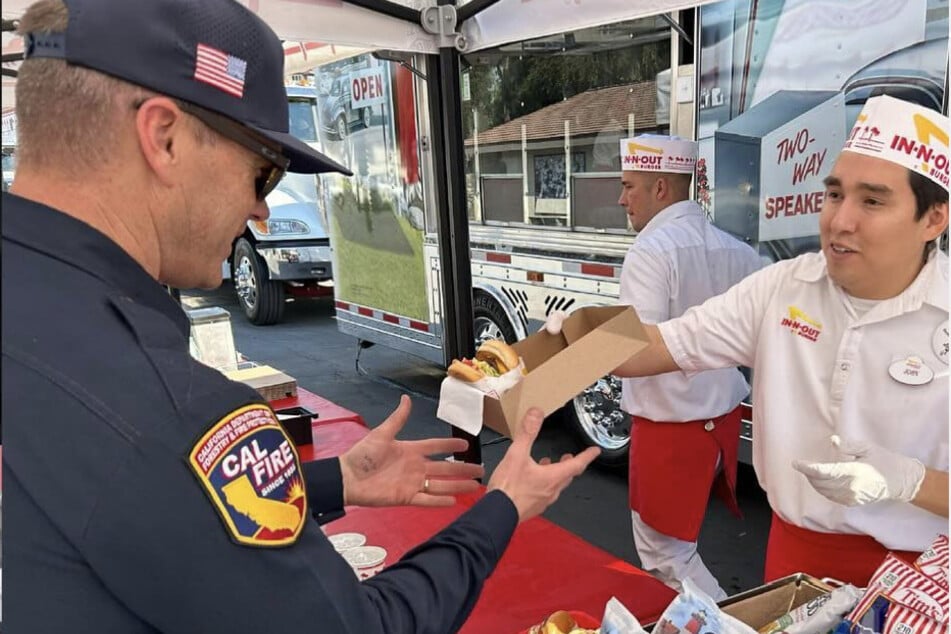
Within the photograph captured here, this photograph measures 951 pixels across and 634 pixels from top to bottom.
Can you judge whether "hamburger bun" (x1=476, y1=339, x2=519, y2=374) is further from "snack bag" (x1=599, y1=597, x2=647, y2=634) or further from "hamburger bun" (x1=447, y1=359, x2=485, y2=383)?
"snack bag" (x1=599, y1=597, x2=647, y2=634)

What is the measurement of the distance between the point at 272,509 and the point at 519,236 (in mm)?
4679

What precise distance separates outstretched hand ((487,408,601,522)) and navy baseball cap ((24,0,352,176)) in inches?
25.7

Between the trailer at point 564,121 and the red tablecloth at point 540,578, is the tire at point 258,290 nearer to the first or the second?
the trailer at point 564,121

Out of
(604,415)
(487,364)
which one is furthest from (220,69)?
(604,415)

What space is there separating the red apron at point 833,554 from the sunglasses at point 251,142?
1555 millimetres

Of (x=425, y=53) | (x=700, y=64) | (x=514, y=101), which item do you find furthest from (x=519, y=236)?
(x=425, y=53)

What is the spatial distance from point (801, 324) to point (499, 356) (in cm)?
80

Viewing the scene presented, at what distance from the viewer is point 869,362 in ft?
6.08

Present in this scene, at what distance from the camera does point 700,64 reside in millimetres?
4031

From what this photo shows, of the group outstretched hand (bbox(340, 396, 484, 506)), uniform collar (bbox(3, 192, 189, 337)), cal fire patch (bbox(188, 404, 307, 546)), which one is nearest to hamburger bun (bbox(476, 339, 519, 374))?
outstretched hand (bbox(340, 396, 484, 506))

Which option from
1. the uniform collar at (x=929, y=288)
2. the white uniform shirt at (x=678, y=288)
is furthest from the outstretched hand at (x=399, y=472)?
the white uniform shirt at (x=678, y=288)

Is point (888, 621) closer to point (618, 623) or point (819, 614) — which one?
point (819, 614)

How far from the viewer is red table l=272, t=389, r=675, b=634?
182 cm

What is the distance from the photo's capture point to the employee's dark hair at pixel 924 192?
1773mm
